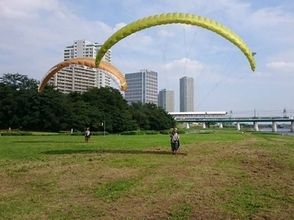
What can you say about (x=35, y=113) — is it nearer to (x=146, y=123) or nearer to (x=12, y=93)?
(x=12, y=93)

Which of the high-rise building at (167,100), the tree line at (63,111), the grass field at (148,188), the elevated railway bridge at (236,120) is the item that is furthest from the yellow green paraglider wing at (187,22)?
the elevated railway bridge at (236,120)

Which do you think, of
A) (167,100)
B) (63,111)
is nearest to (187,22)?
(63,111)

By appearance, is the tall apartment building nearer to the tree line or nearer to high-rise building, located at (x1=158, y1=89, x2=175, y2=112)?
the tree line

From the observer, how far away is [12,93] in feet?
352

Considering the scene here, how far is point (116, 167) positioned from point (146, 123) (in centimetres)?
10892

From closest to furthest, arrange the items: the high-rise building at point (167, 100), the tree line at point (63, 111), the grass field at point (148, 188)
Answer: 1. the grass field at point (148, 188)
2. the tree line at point (63, 111)
3. the high-rise building at point (167, 100)

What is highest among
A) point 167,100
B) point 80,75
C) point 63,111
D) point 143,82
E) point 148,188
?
point 80,75

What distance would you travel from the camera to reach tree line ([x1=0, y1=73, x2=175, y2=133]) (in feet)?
322

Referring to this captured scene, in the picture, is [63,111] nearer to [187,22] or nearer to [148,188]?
[187,22]

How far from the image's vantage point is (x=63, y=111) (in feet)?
325

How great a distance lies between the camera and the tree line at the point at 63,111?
9823 cm

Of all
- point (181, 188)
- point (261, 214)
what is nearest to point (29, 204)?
point (181, 188)

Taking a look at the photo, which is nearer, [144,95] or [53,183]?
[53,183]

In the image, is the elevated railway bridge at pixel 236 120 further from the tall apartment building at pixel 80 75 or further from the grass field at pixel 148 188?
the grass field at pixel 148 188
